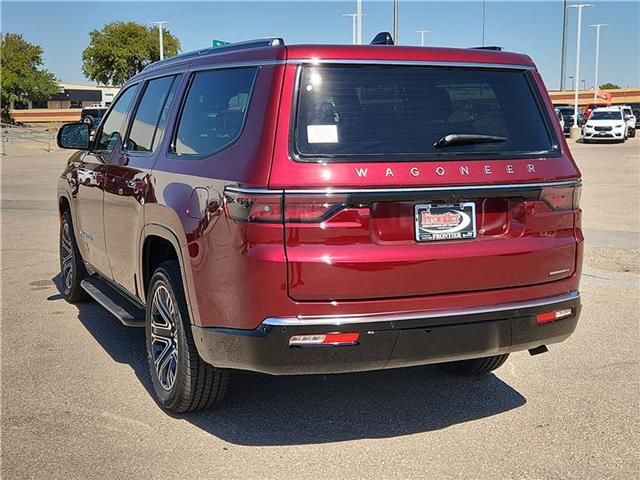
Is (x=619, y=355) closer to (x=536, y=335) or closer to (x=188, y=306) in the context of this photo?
(x=536, y=335)

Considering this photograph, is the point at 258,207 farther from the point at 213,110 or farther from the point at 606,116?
the point at 606,116

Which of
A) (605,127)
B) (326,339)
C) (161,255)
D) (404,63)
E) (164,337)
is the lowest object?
(164,337)

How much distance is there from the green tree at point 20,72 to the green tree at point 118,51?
6.50m

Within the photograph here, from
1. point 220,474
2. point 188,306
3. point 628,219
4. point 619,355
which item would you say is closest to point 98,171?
point 188,306

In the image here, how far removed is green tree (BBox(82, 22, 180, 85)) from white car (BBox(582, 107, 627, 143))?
49477 mm

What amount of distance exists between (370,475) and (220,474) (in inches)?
28.1

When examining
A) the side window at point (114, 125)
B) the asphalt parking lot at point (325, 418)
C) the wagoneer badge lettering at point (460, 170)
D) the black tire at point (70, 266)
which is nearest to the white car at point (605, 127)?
the asphalt parking lot at point (325, 418)

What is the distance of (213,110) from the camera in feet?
13.2

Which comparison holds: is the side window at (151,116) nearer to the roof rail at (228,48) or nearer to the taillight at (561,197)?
the roof rail at (228,48)

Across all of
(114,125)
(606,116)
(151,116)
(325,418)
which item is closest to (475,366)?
(325,418)

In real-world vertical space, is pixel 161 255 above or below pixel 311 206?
below

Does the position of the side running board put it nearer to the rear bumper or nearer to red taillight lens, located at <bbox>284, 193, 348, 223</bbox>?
the rear bumper

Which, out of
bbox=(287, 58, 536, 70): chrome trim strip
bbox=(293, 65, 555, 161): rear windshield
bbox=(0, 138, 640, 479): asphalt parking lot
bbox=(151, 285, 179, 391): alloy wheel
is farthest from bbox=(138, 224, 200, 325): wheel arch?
bbox=(287, 58, 536, 70): chrome trim strip

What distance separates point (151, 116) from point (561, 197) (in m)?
2.63
